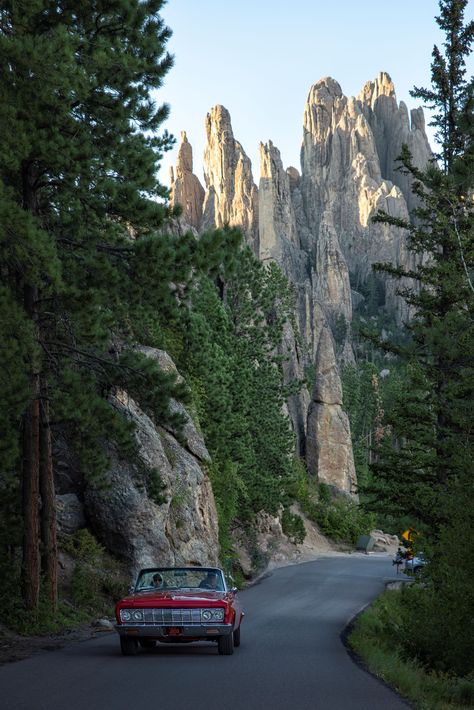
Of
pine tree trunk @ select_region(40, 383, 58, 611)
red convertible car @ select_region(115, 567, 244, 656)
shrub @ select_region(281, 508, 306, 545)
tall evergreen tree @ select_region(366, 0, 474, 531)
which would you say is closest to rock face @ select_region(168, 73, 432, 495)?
shrub @ select_region(281, 508, 306, 545)

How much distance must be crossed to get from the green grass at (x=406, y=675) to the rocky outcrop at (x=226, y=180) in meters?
146

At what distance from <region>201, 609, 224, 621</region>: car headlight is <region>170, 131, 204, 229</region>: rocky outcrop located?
15850 cm

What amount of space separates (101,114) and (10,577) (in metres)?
9.37

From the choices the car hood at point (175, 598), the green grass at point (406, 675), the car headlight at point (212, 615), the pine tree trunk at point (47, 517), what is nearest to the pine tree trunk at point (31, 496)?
the pine tree trunk at point (47, 517)

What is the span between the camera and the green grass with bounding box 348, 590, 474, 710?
10.9 m

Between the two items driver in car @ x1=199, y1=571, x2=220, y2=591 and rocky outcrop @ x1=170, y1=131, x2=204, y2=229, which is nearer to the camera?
driver in car @ x1=199, y1=571, x2=220, y2=591

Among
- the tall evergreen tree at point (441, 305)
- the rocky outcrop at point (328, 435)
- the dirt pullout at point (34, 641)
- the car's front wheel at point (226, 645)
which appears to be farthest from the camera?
the rocky outcrop at point (328, 435)

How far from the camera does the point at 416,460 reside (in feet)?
81.8

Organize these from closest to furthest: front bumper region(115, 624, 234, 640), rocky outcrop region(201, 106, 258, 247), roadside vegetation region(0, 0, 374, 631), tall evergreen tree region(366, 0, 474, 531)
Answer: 1. front bumper region(115, 624, 234, 640)
2. roadside vegetation region(0, 0, 374, 631)
3. tall evergreen tree region(366, 0, 474, 531)
4. rocky outcrop region(201, 106, 258, 247)

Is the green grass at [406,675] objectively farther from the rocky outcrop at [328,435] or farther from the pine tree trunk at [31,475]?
the rocky outcrop at [328,435]

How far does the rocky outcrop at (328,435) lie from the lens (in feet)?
277

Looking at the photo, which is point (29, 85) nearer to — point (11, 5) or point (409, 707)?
point (11, 5)

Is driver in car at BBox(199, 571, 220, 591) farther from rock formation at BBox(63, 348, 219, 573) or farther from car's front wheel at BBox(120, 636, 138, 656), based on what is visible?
rock formation at BBox(63, 348, 219, 573)

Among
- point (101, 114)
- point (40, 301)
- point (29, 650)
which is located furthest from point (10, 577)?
point (101, 114)
